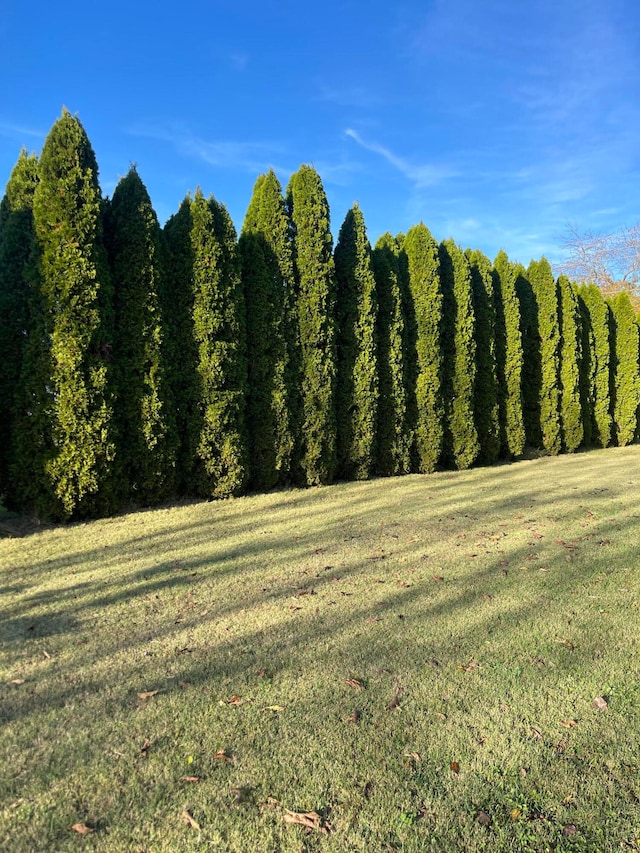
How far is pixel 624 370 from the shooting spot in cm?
1382

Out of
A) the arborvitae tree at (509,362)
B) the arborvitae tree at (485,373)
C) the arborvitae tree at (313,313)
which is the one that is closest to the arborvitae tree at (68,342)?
the arborvitae tree at (313,313)

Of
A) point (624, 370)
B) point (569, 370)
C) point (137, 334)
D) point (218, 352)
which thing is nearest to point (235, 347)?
point (218, 352)

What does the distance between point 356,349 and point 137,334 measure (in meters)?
3.43

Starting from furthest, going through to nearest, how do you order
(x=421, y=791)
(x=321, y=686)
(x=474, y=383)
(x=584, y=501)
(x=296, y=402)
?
(x=474, y=383)
(x=296, y=402)
(x=584, y=501)
(x=321, y=686)
(x=421, y=791)

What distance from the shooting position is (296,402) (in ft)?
25.0

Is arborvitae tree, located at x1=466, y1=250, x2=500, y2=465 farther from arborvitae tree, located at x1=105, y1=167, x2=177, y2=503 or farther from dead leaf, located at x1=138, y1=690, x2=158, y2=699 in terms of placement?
dead leaf, located at x1=138, y1=690, x2=158, y2=699

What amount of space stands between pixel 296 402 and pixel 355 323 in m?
1.65

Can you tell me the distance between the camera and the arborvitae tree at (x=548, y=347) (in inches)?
455

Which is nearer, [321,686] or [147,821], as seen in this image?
[147,821]

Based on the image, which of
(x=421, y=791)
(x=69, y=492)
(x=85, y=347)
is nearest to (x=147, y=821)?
(x=421, y=791)

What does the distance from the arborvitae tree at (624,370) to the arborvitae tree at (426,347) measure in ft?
24.1

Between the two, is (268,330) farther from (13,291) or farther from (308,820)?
(308,820)

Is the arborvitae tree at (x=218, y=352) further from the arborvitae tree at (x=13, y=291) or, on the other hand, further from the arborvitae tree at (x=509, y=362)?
the arborvitae tree at (x=509, y=362)

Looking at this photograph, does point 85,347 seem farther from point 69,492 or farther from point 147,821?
point 147,821
